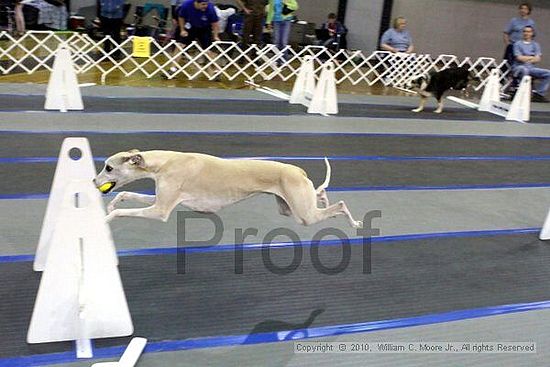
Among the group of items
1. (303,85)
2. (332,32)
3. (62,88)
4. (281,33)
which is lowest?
(62,88)

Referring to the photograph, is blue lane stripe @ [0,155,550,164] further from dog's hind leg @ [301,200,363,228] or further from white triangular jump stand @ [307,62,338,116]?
dog's hind leg @ [301,200,363,228]

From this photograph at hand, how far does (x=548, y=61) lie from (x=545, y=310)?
668 inches

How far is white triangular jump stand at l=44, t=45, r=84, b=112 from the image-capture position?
23.6ft

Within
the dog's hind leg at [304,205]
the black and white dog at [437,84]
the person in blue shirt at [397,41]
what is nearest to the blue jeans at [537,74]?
the person in blue shirt at [397,41]

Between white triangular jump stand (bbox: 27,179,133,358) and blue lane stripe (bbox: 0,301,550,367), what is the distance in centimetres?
10

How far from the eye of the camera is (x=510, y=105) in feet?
33.1

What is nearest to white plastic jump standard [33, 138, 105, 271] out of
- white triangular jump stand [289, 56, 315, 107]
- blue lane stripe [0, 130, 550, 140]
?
blue lane stripe [0, 130, 550, 140]

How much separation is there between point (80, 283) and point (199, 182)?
36.9 inches

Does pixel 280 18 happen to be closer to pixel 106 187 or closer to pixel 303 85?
pixel 303 85

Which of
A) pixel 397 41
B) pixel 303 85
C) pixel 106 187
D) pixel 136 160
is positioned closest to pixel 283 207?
pixel 136 160

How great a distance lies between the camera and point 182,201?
3453 mm

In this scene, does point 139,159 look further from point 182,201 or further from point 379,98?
point 379,98

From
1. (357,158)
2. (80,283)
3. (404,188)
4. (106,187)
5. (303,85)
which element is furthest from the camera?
(303,85)

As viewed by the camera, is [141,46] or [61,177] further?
[141,46]
